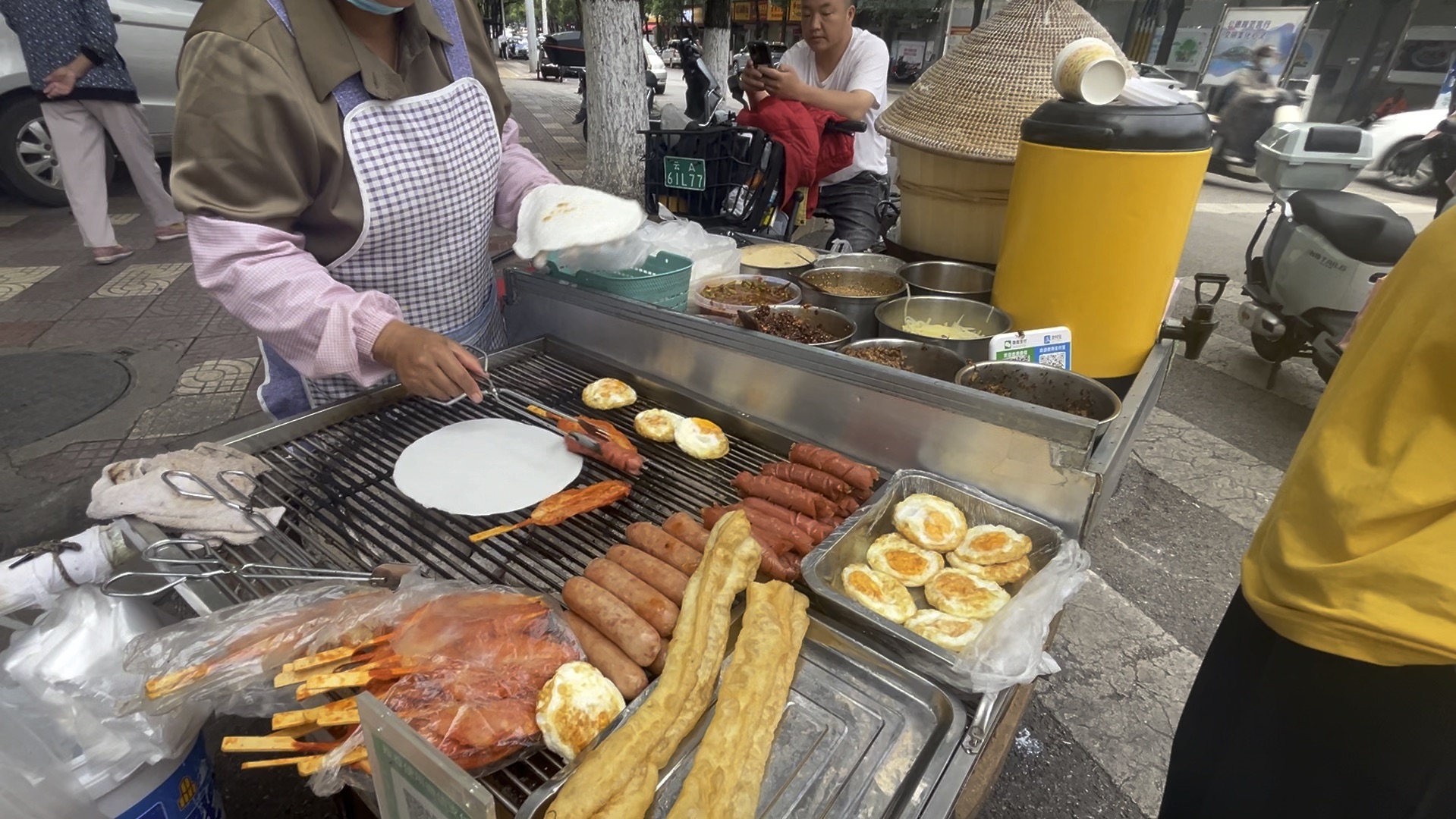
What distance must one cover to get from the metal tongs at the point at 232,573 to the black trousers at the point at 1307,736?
6.91ft

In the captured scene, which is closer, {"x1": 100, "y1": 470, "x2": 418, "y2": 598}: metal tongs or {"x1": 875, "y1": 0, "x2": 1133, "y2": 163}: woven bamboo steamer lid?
{"x1": 100, "y1": 470, "x2": 418, "y2": 598}: metal tongs

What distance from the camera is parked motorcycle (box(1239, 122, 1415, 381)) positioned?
221 inches

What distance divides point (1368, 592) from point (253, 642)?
88.2 inches

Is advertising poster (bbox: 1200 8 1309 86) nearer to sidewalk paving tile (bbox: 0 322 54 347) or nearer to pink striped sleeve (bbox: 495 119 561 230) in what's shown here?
pink striped sleeve (bbox: 495 119 561 230)

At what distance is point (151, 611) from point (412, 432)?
2.85 ft

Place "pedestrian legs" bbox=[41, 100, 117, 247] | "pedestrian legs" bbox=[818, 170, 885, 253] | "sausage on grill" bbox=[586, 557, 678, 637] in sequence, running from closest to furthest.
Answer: "sausage on grill" bbox=[586, 557, 678, 637], "pedestrian legs" bbox=[818, 170, 885, 253], "pedestrian legs" bbox=[41, 100, 117, 247]

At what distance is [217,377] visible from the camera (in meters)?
5.83

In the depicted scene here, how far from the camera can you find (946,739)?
148 centimetres

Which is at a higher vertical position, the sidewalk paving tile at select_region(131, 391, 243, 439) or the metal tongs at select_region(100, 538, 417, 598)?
the metal tongs at select_region(100, 538, 417, 598)

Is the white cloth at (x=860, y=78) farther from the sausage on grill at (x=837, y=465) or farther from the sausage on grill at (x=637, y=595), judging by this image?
the sausage on grill at (x=637, y=595)

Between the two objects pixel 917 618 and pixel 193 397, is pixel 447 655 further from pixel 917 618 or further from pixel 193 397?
pixel 193 397

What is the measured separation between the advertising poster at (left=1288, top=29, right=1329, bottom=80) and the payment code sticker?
2482 centimetres

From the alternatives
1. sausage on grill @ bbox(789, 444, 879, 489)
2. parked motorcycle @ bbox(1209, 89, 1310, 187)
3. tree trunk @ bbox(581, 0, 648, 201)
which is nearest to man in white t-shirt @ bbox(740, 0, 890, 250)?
tree trunk @ bbox(581, 0, 648, 201)

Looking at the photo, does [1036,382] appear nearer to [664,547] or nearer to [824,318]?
[824,318]
